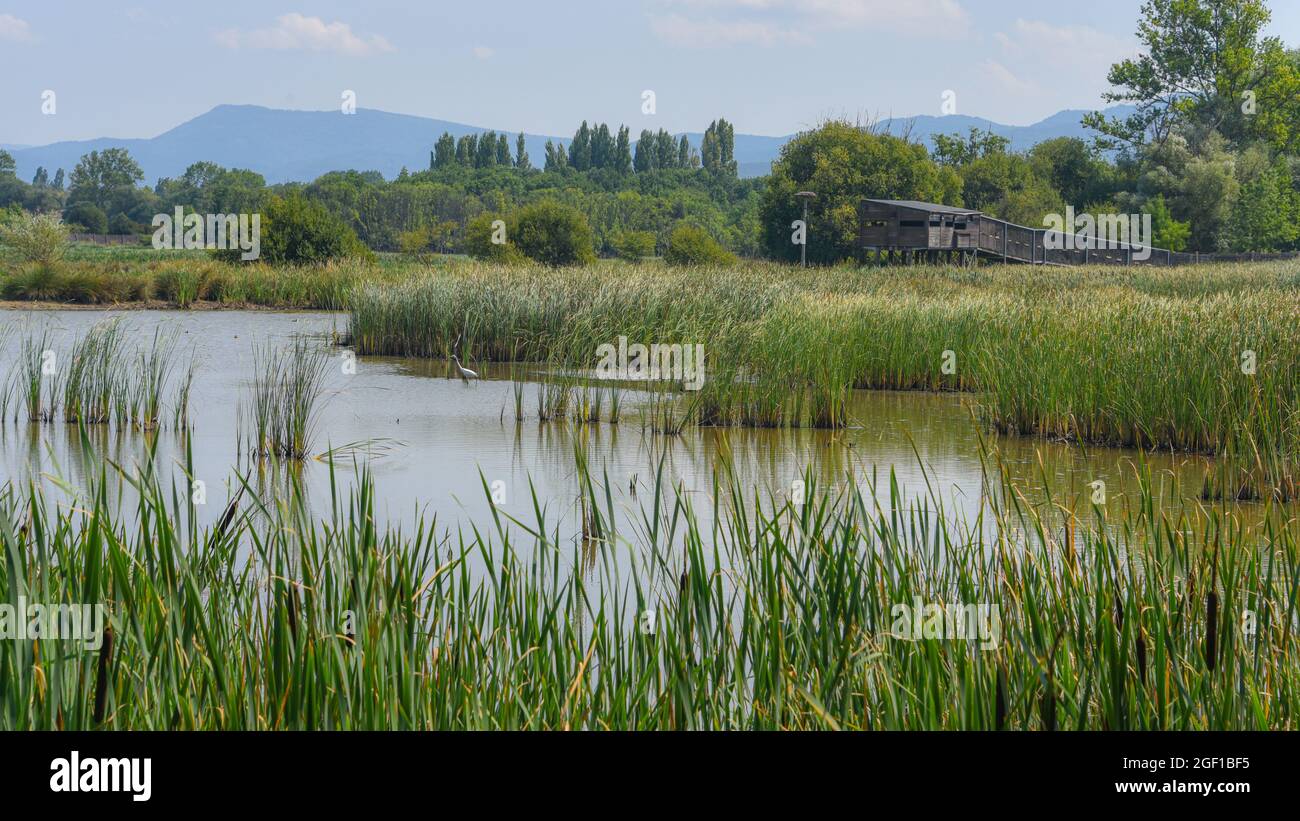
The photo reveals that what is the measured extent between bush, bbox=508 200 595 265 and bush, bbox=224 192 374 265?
4.95 metres

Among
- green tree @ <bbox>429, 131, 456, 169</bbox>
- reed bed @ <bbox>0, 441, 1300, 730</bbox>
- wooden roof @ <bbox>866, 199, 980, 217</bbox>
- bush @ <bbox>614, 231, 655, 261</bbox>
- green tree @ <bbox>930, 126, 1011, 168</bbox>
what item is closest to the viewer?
reed bed @ <bbox>0, 441, 1300, 730</bbox>

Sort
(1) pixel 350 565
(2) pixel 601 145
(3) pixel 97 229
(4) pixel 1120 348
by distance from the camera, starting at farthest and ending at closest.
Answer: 1. (2) pixel 601 145
2. (3) pixel 97 229
3. (4) pixel 1120 348
4. (1) pixel 350 565

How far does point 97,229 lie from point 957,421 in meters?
78.8

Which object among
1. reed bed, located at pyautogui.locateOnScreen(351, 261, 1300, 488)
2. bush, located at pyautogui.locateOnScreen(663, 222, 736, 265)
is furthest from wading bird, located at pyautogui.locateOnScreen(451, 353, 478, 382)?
bush, located at pyautogui.locateOnScreen(663, 222, 736, 265)

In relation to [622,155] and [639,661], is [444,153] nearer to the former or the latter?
[622,155]

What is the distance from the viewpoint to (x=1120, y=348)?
393 inches

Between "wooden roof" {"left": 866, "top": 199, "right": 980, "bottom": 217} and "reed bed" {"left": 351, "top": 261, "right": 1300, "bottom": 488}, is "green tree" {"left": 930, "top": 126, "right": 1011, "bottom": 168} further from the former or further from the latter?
"reed bed" {"left": 351, "top": 261, "right": 1300, "bottom": 488}

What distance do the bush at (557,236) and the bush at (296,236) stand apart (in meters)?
4.95

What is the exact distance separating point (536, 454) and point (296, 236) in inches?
1012

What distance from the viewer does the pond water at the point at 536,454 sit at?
7.58m

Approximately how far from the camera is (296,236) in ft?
109

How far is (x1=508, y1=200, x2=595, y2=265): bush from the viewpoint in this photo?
35844 millimetres

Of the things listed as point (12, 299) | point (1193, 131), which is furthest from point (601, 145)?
point (12, 299)
